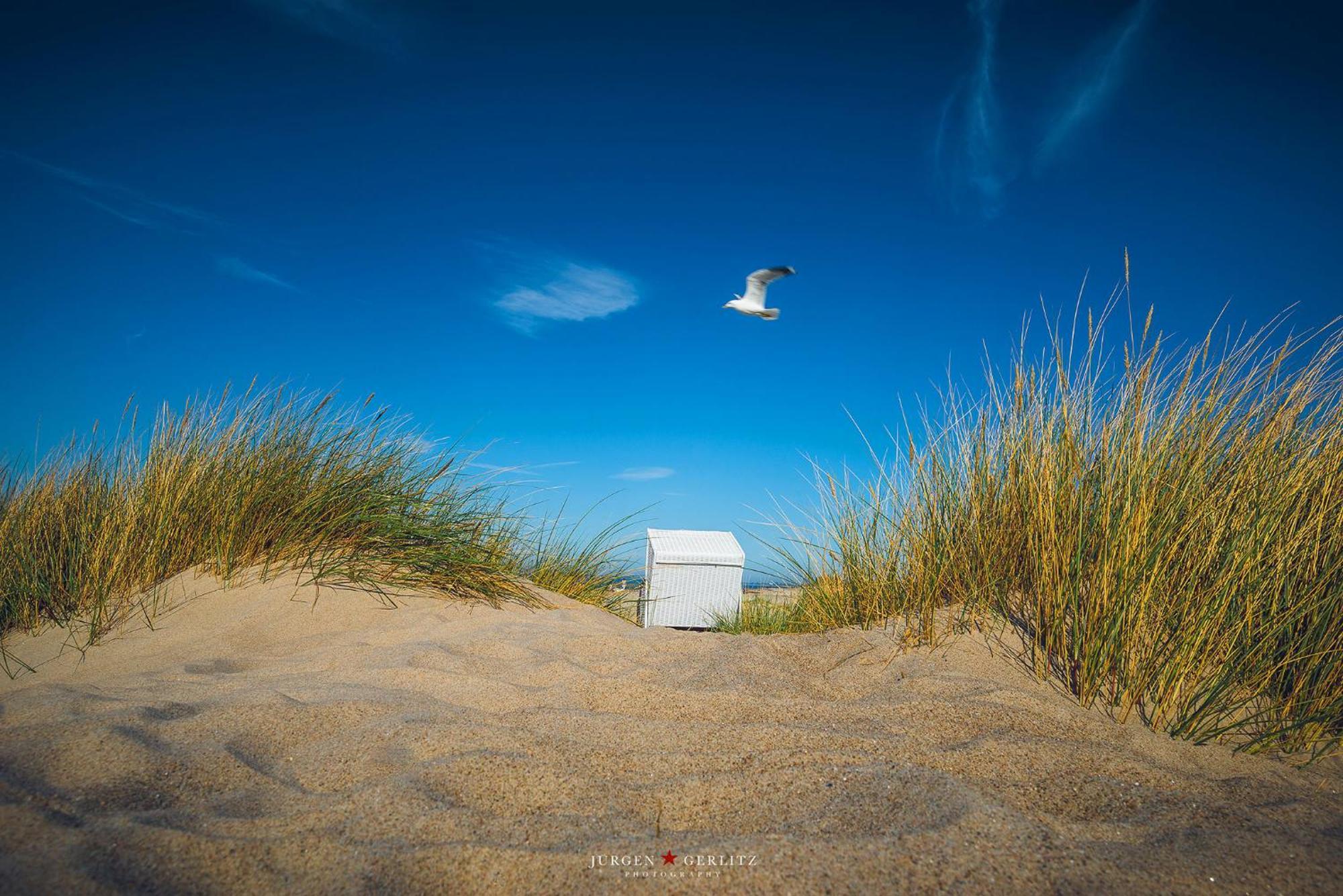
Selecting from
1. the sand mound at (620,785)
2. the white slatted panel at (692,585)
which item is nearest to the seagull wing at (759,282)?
the white slatted panel at (692,585)

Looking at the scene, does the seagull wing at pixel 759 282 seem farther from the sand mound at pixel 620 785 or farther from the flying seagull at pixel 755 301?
the sand mound at pixel 620 785

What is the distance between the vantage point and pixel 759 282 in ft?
16.8

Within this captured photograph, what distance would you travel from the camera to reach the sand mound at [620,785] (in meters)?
1.20

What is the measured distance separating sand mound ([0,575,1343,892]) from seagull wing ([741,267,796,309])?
291cm

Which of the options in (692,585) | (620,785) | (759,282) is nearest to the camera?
(620,785)

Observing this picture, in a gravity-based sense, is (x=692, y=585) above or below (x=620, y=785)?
above

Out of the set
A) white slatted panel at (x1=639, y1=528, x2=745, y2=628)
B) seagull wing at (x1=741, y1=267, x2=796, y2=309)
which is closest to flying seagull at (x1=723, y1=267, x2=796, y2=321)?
seagull wing at (x1=741, y1=267, x2=796, y2=309)

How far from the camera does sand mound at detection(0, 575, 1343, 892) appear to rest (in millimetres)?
1201

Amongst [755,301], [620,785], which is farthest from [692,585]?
[620,785]

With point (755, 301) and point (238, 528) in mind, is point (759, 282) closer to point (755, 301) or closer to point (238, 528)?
point (755, 301)

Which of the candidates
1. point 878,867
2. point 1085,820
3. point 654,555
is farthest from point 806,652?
point 654,555

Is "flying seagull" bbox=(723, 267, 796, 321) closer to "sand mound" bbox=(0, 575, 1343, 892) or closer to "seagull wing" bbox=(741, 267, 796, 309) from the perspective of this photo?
"seagull wing" bbox=(741, 267, 796, 309)

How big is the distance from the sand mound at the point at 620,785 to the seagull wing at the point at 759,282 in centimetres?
291

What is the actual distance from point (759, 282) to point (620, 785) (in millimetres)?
4168
